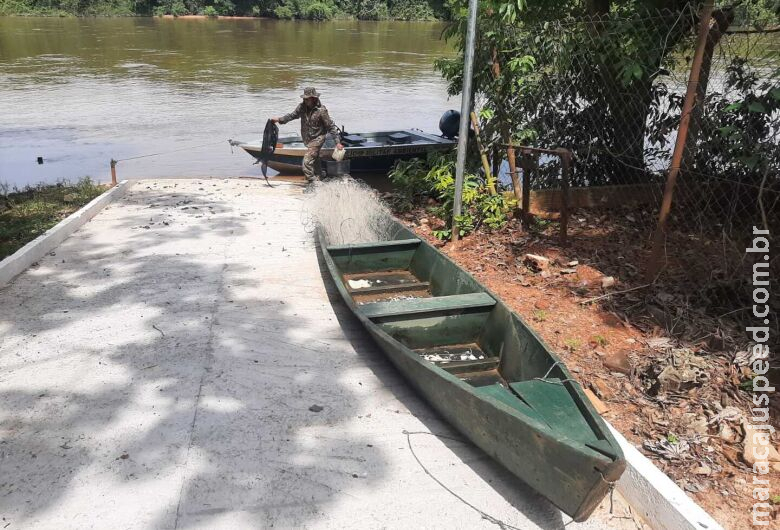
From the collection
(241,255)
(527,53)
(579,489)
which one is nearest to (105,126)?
(241,255)

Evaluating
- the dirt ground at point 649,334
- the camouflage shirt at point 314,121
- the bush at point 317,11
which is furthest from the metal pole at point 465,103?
the bush at point 317,11

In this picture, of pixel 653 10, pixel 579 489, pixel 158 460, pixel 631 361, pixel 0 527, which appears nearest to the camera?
pixel 579 489

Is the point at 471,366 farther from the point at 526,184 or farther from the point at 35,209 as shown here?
the point at 35,209

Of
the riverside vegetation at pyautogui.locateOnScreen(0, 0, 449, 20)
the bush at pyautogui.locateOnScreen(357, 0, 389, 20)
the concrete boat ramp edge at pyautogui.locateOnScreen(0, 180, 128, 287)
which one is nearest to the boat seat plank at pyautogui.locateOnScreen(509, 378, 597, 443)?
the concrete boat ramp edge at pyautogui.locateOnScreen(0, 180, 128, 287)

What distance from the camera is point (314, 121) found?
32.8 ft

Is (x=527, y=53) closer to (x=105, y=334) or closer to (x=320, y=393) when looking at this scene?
(x=320, y=393)

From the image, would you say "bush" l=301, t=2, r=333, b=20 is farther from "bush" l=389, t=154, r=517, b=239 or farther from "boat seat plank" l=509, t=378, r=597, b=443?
"boat seat plank" l=509, t=378, r=597, b=443

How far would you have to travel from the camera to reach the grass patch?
682 centimetres

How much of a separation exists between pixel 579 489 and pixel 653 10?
5.64 m

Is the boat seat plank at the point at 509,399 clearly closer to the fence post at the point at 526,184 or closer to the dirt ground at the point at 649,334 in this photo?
the dirt ground at the point at 649,334

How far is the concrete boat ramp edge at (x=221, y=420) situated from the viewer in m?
3.05

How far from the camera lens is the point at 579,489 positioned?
2676 millimetres

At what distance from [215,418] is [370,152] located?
24.9 ft

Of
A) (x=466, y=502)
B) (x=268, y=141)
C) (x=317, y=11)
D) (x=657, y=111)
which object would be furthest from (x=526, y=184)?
(x=317, y=11)
